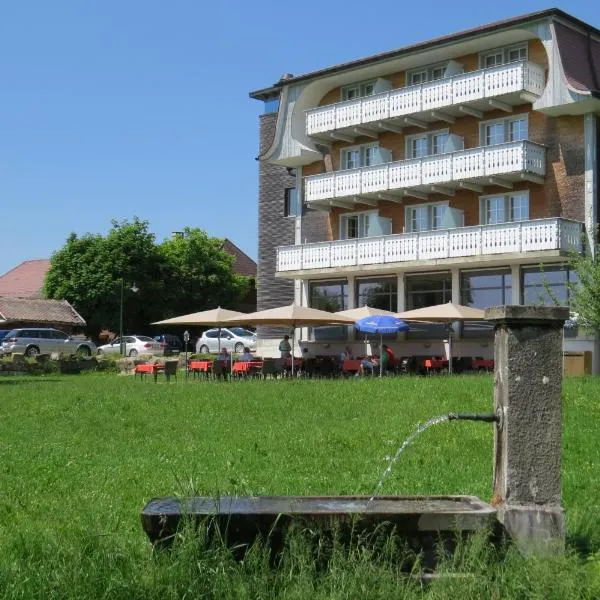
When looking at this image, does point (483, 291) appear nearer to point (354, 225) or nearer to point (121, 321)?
point (354, 225)

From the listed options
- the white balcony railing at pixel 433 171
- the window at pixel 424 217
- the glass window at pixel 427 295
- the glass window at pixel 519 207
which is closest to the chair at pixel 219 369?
the glass window at pixel 427 295

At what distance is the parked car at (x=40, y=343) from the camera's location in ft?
185

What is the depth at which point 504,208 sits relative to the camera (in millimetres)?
37938

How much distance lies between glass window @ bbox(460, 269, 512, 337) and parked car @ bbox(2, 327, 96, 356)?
1037 inches

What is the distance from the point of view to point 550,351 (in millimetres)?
6859

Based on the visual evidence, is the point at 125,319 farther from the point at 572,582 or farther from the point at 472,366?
the point at 572,582

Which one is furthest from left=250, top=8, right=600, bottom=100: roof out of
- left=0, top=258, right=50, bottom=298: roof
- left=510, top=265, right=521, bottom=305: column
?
left=0, top=258, right=50, bottom=298: roof

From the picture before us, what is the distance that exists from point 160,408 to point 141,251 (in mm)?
53423

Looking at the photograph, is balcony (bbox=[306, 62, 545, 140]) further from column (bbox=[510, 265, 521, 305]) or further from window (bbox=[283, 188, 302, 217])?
column (bbox=[510, 265, 521, 305])

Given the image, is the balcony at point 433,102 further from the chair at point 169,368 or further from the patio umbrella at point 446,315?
the chair at point 169,368

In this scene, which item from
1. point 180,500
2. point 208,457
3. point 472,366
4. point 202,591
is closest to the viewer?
point 202,591

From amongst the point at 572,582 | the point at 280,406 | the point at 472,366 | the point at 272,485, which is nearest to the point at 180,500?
the point at 572,582

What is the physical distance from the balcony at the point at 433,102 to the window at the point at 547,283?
20.8 ft

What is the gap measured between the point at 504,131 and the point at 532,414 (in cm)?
3278
